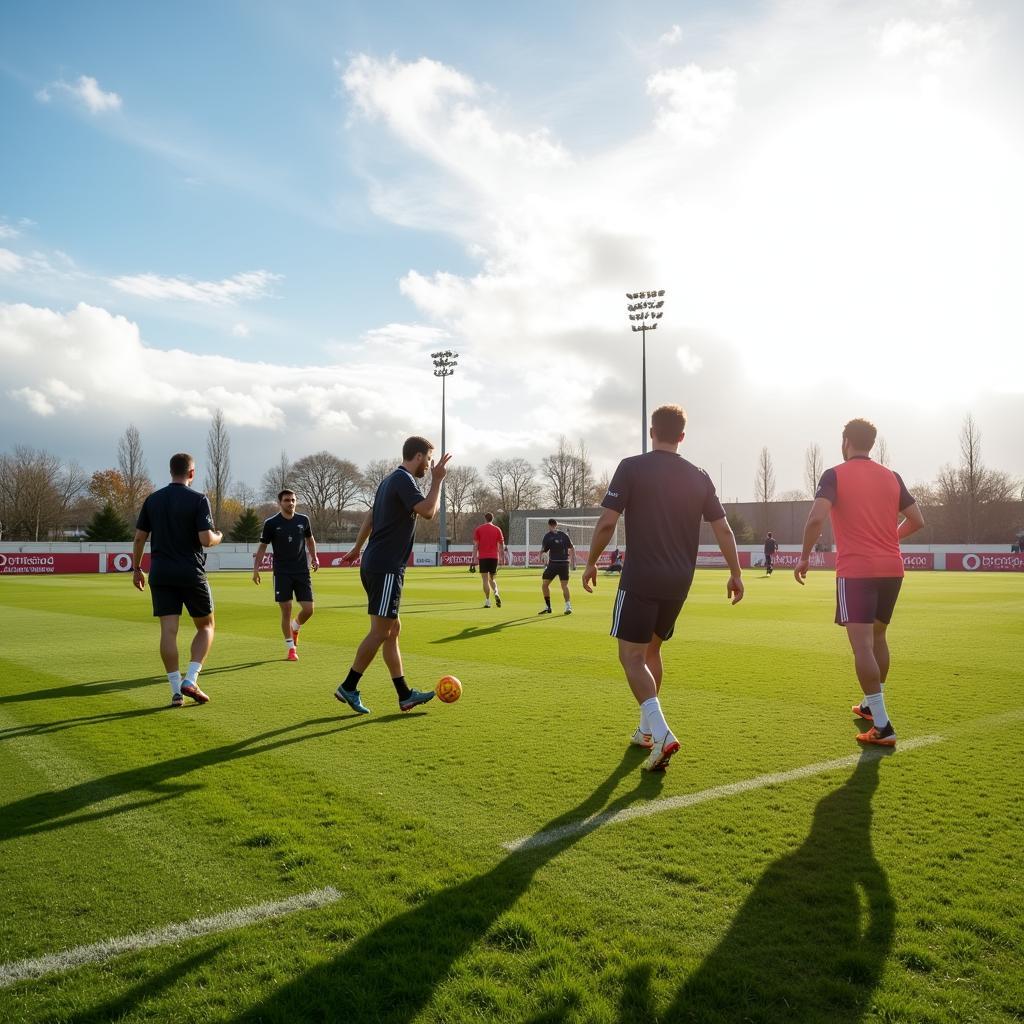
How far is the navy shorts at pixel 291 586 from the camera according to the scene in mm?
10508

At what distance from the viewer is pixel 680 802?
436 centimetres

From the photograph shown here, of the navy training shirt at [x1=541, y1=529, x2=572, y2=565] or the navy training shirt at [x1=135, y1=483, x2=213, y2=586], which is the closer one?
the navy training shirt at [x1=135, y1=483, x2=213, y2=586]

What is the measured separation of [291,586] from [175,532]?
11.2 ft

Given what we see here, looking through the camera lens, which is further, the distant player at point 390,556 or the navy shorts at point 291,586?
the navy shorts at point 291,586

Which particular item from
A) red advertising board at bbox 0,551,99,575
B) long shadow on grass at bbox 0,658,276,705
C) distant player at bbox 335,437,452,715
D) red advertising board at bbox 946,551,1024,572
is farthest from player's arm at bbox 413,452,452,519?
red advertising board at bbox 946,551,1024,572

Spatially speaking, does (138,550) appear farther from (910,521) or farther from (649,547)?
(910,521)

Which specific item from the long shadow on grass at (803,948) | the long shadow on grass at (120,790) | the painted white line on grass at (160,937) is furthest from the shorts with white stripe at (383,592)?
the long shadow on grass at (803,948)

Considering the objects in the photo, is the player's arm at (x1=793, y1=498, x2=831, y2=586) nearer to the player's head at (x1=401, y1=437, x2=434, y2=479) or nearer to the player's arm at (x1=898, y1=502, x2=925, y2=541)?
the player's arm at (x1=898, y1=502, x2=925, y2=541)

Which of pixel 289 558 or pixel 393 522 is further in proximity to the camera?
pixel 289 558

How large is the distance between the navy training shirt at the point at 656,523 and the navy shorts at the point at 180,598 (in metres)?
4.12

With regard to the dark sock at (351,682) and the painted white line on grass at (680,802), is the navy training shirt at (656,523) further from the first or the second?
the dark sock at (351,682)

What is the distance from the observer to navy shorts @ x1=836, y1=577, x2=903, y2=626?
5.80 metres

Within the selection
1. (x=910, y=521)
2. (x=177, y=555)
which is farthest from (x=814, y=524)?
(x=177, y=555)

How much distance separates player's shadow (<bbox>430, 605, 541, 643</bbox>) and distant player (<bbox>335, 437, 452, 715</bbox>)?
5247 millimetres
